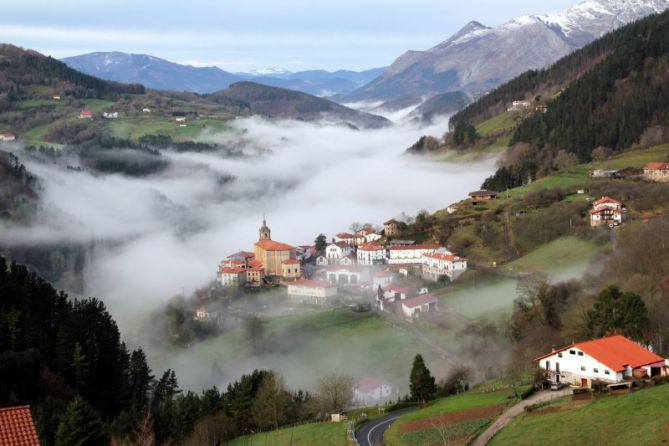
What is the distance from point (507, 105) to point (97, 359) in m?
134

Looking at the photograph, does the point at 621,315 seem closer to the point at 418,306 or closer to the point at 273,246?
the point at 418,306

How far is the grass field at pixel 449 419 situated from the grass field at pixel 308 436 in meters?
2.43

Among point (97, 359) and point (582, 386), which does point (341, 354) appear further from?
point (582, 386)

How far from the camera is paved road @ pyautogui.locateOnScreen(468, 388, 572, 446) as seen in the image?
3206 cm

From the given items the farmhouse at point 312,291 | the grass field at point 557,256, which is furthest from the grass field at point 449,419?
the farmhouse at point 312,291

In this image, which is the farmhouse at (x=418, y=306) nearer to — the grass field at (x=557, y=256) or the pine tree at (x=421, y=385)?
the grass field at (x=557, y=256)

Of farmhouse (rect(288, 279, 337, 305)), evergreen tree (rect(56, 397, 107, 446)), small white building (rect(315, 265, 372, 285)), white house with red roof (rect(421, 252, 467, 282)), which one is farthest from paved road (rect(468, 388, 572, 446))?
small white building (rect(315, 265, 372, 285))

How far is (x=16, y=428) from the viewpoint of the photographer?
1691cm

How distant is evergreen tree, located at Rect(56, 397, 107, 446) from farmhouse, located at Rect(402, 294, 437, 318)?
41.4m

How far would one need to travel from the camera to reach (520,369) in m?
48.2

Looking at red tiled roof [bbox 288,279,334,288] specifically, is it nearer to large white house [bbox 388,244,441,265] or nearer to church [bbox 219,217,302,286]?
church [bbox 219,217,302,286]

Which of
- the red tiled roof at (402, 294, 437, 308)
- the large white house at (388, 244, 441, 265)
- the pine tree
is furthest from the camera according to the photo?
the large white house at (388, 244, 441, 265)

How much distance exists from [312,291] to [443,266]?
14.8 m

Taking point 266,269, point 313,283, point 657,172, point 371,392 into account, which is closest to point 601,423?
point 371,392
